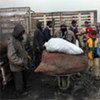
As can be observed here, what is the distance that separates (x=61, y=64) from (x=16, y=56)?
1.15 m

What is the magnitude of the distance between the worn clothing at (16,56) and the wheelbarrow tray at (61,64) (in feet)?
1.52

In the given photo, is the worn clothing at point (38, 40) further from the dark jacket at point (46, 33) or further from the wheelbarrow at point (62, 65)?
the wheelbarrow at point (62, 65)

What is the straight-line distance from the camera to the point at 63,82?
9.21 meters

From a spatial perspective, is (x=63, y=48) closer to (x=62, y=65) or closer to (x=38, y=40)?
(x=62, y=65)

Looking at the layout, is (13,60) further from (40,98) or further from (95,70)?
(95,70)

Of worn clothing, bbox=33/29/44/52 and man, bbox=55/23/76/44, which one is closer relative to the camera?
man, bbox=55/23/76/44

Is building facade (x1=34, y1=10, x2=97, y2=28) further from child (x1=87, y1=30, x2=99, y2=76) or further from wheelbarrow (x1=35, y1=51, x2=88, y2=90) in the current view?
wheelbarrow (x1=35, y1=51, x2=88, y2=90)

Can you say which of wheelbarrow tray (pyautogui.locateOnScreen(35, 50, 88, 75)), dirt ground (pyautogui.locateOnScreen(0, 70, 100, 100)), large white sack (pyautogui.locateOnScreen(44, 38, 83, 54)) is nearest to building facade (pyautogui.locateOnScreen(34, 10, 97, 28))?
dirt ground (pyautogui.locateOnScreen(0, 70, 100, 100))

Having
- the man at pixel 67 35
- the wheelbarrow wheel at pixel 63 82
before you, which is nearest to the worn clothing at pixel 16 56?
the wheelbarrow wheel at pixel 63 82

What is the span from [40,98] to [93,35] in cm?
278

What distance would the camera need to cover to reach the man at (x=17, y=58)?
8859mm

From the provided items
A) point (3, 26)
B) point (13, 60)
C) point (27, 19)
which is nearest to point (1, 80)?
point (13, 60)

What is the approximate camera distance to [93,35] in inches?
415

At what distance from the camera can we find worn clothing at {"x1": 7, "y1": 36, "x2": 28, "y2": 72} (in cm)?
884
